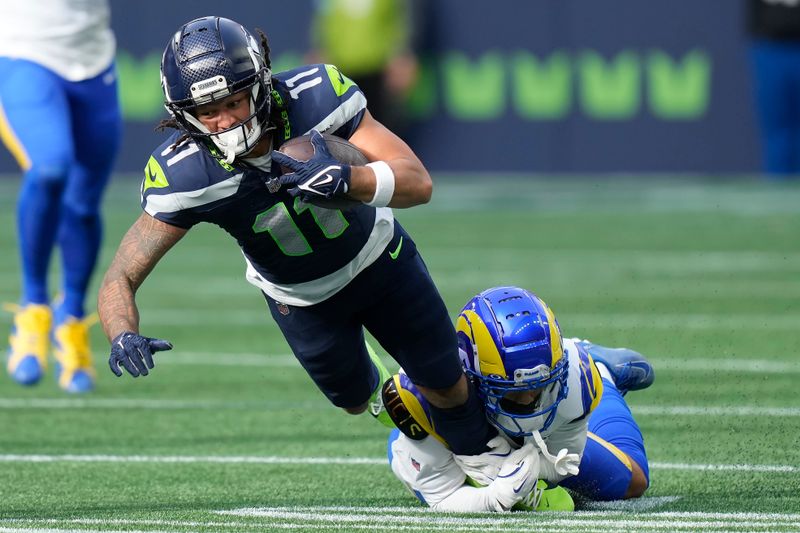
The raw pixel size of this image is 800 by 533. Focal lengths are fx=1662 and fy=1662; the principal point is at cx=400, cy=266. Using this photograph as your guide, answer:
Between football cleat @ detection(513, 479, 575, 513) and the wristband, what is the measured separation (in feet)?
3.45

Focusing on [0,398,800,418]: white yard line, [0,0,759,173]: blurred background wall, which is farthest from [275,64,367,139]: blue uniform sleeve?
[0,0,759,173]: blurred background wall

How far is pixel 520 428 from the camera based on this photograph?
16.2 ft

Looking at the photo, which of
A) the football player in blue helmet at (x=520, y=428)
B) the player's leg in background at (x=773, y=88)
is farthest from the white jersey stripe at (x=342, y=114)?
the player's leg in background at (x=773, y=88)

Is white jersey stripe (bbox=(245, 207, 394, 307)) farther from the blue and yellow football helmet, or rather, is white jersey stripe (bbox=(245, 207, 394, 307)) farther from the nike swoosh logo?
the blue and yellow football helmet

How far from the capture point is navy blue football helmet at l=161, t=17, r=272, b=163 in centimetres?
462

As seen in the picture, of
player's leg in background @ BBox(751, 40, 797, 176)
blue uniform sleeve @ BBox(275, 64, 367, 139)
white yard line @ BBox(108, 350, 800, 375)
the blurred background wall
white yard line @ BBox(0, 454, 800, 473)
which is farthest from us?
the blurred background wall

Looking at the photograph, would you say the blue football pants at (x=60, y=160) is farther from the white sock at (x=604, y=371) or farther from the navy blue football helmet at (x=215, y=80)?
the white sock at (x=604, y=371)

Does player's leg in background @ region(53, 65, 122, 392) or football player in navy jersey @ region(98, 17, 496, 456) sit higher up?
football player in navy jersey @ region(98, 17, 496, 456)

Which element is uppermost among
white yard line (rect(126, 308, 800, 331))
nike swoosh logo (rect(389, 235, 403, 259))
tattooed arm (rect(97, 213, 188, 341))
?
tattooed arm (rect(97, 213, 188, 341))

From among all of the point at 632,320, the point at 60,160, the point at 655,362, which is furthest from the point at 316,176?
the point at 632,320

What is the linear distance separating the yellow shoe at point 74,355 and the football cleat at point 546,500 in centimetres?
326

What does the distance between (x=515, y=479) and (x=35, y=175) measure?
3236 mm

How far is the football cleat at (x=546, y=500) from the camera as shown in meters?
4.95

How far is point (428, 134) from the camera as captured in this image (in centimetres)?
1716
